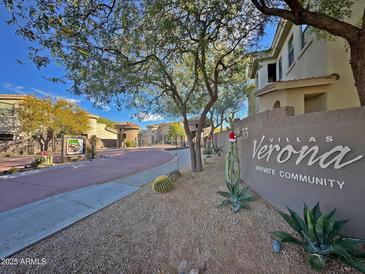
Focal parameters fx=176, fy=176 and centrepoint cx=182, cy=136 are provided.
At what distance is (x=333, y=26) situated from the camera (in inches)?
127

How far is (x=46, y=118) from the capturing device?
1766 cm

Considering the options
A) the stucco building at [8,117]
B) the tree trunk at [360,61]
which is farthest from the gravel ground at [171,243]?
the stucco building at [8,117]

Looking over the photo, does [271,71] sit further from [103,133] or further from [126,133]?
[103,133]

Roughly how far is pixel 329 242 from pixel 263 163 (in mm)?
2098

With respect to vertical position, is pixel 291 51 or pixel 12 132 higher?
pixel 291 51

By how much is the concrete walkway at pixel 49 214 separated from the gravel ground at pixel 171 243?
1.07 feet

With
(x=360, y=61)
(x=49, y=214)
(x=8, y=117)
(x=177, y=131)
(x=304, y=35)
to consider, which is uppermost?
(x=304, y=35)

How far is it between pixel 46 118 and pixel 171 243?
791 inches

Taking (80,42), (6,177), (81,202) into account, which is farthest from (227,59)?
(6,177)

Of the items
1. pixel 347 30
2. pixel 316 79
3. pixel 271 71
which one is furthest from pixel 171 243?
pixel 271 71

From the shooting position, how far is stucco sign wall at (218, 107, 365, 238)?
2.62m

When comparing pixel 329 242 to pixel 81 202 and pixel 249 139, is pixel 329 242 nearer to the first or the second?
pixel 249 139

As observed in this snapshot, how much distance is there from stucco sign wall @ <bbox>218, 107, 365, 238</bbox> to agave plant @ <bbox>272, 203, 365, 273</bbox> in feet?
1.33

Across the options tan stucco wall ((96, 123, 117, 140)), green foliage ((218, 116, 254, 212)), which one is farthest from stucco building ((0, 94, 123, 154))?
green foliage ((218, 116, 254, 212))
